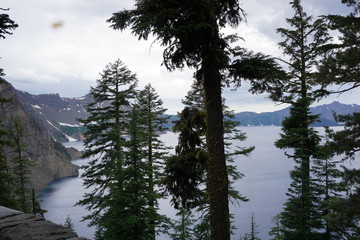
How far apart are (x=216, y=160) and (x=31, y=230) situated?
15.0ft

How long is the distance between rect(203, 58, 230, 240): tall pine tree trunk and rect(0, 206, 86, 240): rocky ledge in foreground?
11.6 ft

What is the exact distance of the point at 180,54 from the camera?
689 cm

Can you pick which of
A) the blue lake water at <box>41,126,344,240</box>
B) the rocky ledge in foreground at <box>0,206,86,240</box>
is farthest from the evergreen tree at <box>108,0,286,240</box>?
the blue lake water at <box>41,126,344,240</box>

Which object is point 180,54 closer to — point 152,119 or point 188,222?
point 152,119

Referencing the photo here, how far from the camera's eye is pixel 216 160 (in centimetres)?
684

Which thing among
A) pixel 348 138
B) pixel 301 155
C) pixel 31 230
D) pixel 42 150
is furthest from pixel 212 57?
pixel 42 150

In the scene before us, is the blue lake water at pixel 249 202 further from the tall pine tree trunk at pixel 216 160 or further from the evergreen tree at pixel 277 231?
the tall pine tree trunk at pixel 216 160

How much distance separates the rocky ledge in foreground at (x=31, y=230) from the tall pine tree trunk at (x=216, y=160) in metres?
3.52

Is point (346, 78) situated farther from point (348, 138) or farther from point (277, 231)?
point (277, 231)

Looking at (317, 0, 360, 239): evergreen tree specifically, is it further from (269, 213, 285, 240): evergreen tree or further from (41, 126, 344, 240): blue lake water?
(41, 126, 344, 240): blue lake water

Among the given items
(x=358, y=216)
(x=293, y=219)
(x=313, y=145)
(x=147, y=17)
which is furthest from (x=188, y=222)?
(x=147, y=17)

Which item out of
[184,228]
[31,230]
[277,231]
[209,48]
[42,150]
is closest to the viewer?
[31,230]

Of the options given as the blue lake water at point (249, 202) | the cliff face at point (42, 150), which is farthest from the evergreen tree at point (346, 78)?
the cliff face at point (42, 150)

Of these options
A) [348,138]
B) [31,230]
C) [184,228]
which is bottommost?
[184,228]
